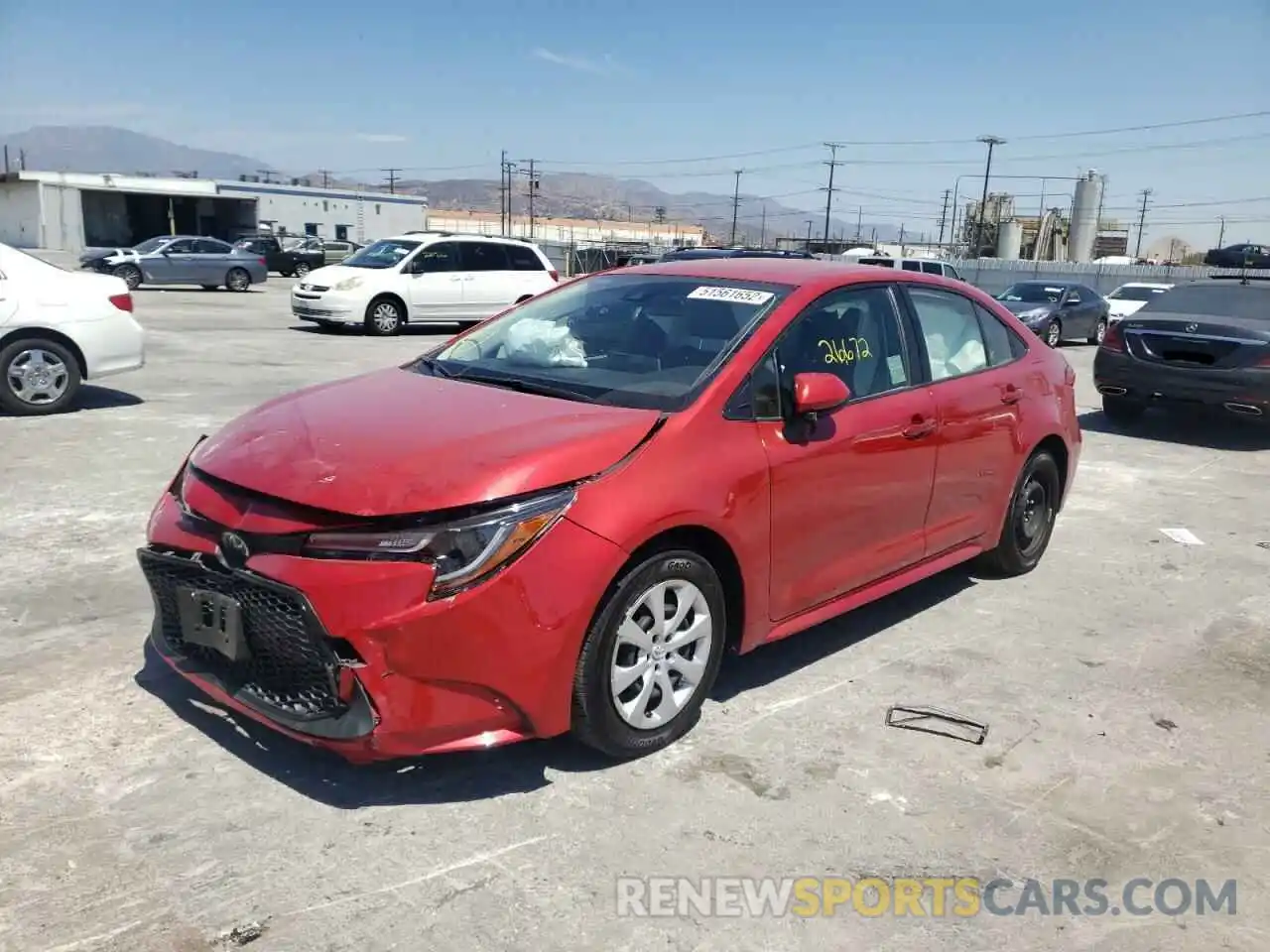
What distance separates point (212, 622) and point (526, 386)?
1411mm

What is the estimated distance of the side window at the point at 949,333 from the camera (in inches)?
187

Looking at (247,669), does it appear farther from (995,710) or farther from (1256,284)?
(1256,284)

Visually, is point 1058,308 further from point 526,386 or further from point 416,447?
point 416,447

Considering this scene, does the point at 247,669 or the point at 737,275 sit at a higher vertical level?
the point at 737,275

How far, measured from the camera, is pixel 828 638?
468 centimetres

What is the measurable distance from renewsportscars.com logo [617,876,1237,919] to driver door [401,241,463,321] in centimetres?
1584

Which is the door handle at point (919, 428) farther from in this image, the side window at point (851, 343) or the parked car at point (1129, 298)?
the parked car at point (1129, 298)

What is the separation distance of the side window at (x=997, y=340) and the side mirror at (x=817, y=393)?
1715mm

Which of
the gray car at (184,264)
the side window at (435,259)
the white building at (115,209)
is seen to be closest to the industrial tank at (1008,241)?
the white building at (115,209)

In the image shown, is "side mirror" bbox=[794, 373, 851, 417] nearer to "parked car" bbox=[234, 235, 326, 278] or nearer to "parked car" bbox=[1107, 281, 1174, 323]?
"parked car" bbox=[1107, 281, 1174, 323]

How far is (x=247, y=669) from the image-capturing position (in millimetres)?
3191

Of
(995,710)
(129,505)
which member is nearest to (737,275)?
(995,710)

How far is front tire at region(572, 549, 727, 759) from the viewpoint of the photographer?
321 centimetres

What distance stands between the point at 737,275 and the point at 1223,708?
265cm
